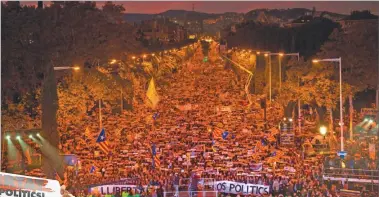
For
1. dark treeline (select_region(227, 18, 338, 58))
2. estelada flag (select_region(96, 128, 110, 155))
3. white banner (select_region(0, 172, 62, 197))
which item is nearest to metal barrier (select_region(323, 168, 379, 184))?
estelada flag (select_region(96, 128, 110, 155))

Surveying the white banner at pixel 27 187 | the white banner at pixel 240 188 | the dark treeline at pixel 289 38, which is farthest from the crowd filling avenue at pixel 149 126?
the dark treeline at pixel 289 38

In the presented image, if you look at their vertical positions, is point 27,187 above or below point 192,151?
above

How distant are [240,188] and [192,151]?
8435mm

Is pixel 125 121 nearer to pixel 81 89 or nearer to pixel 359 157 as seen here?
pixel 81 89

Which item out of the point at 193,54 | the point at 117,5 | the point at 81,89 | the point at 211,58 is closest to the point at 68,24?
the point at 81,89

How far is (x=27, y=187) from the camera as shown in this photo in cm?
1185

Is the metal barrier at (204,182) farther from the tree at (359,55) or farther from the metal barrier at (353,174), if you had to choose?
the tree at (359,55)

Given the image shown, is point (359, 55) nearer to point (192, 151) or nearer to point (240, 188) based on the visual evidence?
point (192, 151)

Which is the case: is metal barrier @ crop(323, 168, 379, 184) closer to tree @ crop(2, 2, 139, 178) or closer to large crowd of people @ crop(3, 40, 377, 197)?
large crowd of people @ crop(3, 40, 377, 197)

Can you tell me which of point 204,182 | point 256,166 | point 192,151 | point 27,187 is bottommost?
point 204,182

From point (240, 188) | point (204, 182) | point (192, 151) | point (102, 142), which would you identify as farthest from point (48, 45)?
point (240, 188)

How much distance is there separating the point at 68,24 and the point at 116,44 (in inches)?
220

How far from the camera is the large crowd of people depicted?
2842 cm

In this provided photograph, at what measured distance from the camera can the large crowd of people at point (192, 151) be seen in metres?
28.4
